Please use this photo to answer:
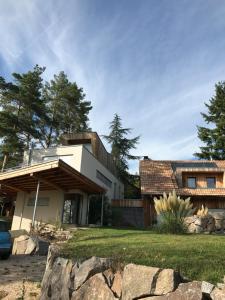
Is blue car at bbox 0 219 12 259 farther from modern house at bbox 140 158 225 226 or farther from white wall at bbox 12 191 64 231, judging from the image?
modern house at bbox 140 158 225 226

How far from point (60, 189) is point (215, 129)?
22285 mm

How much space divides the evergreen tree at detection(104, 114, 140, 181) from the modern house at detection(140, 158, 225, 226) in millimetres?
9299

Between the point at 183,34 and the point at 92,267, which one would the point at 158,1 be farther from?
the point at 92,267

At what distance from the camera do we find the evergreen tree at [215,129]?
3200cm

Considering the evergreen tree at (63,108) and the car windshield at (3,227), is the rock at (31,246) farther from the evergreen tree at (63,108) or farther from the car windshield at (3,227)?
the evergreen tree at (63,108)

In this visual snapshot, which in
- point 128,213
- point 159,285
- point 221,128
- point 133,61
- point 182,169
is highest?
point 221,128

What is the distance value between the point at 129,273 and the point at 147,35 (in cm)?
958

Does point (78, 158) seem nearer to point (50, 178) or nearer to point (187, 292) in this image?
point (50, 178)

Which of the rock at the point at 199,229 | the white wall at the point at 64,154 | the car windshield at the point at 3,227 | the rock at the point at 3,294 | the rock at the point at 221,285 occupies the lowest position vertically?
the rock at the point at 3,294

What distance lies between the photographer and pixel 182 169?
76.3 feet

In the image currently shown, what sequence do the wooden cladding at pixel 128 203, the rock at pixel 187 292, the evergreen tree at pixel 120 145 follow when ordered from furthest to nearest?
1. the evergreen tree at pixel 120 145
2. the wooden cladding at pixel 128 203
3. the rock at pixel 187 292

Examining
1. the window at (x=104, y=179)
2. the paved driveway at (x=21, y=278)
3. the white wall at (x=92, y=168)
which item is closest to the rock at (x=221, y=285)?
the paved driveway at (x=21, y=278)

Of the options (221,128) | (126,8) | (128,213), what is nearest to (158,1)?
(126,8)

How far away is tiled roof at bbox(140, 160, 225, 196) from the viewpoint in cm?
2136
